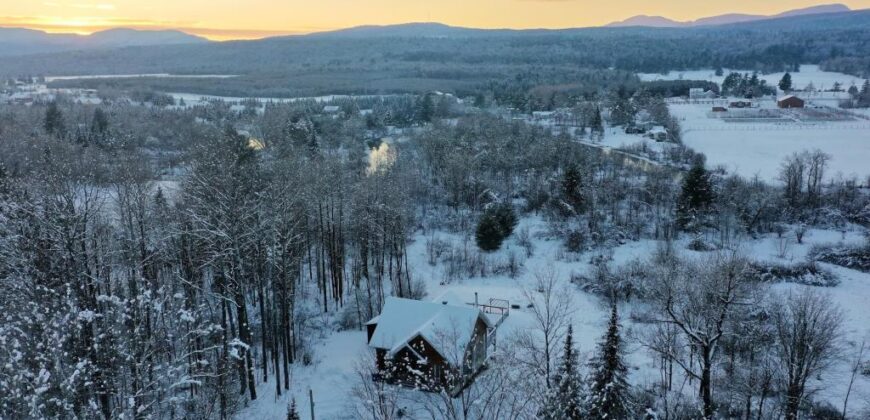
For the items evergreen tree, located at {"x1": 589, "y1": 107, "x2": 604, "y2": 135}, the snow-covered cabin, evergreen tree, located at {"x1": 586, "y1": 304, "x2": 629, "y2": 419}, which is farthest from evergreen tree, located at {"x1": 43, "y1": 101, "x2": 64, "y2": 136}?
evergreen tree, located at {"x1": 589, "y1": 107, "x2": 604, "y2": 135}

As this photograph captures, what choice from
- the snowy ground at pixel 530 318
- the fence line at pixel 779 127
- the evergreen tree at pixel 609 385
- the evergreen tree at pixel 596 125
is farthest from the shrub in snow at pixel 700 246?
the fence line at pixel 779 127

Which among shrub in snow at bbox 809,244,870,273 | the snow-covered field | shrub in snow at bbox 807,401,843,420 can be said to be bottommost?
shrub in snow at bbox 807,401,843,420

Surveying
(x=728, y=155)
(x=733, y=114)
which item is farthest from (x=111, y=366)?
(x=733, y=114)

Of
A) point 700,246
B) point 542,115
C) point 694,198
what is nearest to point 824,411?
point 700,246

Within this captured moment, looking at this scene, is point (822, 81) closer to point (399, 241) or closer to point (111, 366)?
point (399, 241)

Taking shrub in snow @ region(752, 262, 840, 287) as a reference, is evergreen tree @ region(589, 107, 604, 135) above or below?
above

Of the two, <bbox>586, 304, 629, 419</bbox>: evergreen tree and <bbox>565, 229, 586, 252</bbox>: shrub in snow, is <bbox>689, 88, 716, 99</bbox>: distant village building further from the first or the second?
<bbox>586, 304, 629, 419</bbox>: evergreen tree
